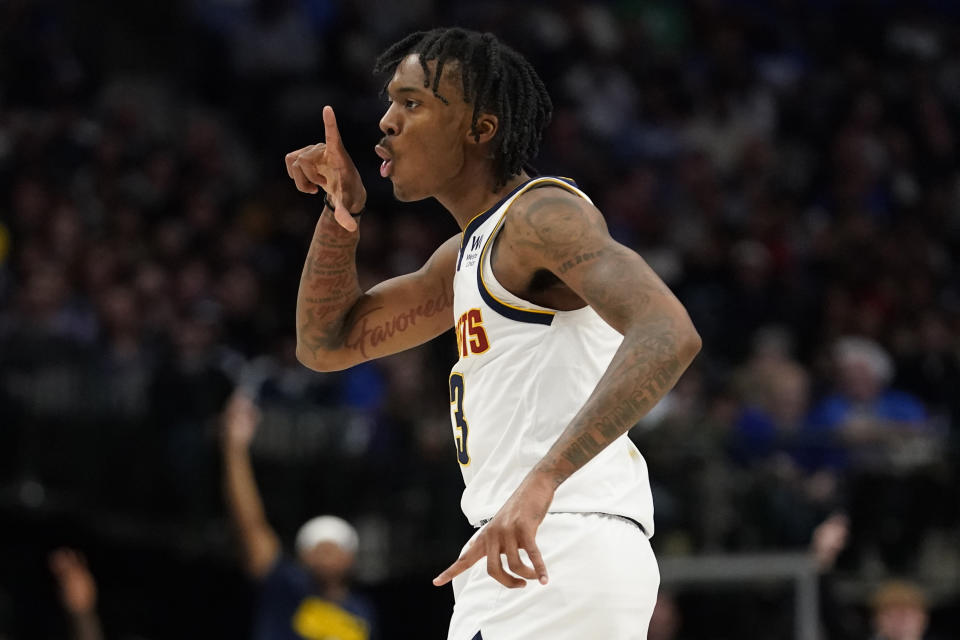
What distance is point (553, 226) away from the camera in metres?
3.32

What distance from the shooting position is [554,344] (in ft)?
11.2

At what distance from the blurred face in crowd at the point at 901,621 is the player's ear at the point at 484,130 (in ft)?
18.4

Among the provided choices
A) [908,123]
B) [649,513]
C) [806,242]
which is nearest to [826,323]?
[806,242]

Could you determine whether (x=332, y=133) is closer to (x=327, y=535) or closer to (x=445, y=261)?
(x=445, y=261)

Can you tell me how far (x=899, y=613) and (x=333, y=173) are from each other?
561cm

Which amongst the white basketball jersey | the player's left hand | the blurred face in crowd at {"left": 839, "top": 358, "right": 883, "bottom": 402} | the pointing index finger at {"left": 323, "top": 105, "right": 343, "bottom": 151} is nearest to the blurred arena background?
the blurred face in crowd at {"left": 839, "top": 358, "right": 883, "bottom": 402}

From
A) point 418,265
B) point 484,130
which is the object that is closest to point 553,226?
point 484,130

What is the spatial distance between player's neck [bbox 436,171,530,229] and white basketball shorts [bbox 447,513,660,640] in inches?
33.2

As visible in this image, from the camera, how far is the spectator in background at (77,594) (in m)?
8.82

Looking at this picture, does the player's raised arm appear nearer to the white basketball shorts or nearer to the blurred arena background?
the white basketball shorts

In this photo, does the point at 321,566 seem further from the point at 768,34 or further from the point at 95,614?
the point at 768,34

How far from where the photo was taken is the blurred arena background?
9.23 metres

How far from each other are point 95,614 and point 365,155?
16.9 feet

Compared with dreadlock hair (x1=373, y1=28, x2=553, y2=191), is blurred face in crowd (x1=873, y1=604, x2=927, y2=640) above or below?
below
